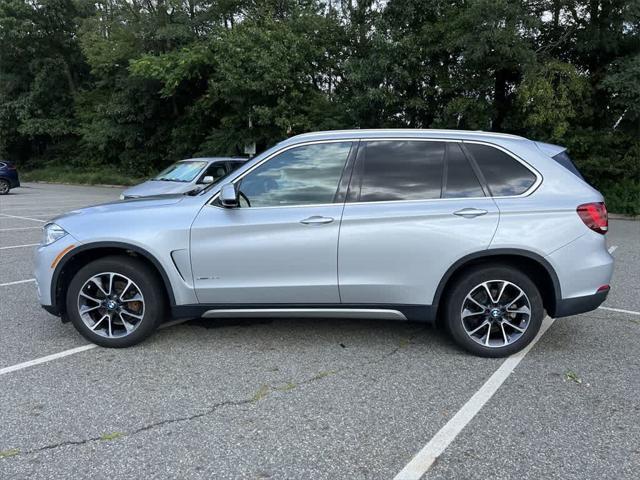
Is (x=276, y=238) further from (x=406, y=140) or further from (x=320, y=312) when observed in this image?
(x=406, y=140)

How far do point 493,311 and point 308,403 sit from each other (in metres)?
1.67

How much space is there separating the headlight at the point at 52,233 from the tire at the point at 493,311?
316 centimetres

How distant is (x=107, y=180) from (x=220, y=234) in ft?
85.5

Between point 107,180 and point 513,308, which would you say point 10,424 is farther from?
point 107,180

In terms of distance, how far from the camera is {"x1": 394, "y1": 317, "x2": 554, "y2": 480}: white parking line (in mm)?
2744

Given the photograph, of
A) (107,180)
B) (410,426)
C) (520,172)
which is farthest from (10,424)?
(107,180)

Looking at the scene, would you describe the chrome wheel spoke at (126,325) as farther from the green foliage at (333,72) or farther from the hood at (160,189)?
the green foliage at (333,72)

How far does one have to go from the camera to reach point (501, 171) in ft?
13.7

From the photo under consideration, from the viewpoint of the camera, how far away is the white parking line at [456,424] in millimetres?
2744

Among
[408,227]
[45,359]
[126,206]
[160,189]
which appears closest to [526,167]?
[408,227]

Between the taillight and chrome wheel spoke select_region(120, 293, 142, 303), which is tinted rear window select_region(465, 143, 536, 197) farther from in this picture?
chrome wheel spoke select_region(120, 293, 142, 303)

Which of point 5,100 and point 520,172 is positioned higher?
point 5,100

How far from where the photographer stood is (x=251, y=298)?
4.16m

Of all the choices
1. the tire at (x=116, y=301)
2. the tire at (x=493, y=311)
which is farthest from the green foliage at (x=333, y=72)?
the tire at (x=116, y=301)
